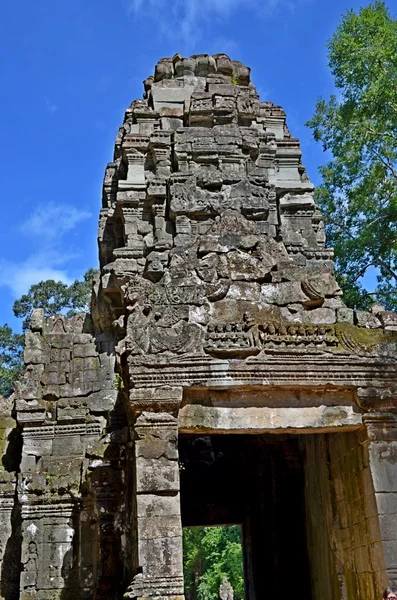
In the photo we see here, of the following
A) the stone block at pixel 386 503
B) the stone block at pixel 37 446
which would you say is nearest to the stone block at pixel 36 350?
the stone block at pixel 37 446

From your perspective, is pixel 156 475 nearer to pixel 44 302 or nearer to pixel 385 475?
pixel 385 475

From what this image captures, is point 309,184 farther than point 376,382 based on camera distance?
Yes

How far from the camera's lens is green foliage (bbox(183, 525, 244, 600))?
98.1 feet

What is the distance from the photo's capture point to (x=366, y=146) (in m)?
19.8

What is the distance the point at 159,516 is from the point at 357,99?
15.7 metres

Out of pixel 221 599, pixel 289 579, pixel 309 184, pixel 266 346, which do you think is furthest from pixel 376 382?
pixel 221 599

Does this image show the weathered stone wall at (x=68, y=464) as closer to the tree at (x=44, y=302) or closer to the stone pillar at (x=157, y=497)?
the stone pillar at (x=157, y=497)

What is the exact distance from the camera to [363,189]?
19.8 meters

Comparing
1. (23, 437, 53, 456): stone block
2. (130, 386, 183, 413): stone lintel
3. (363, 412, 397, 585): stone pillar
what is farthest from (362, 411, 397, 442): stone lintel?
(23, 437, 53, 456): stone block

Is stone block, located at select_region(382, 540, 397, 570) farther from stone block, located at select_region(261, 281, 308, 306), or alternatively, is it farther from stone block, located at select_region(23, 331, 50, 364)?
stone block, located at select_region(23, 331, 50, 364)

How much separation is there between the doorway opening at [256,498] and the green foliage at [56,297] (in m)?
23.4

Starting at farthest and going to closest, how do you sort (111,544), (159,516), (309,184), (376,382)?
(309,184) → (111,544) → (376,382) → (159,516)

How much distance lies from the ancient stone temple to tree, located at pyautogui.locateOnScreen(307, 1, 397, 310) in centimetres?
742

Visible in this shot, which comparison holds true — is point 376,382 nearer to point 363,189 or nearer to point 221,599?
point 363,189
